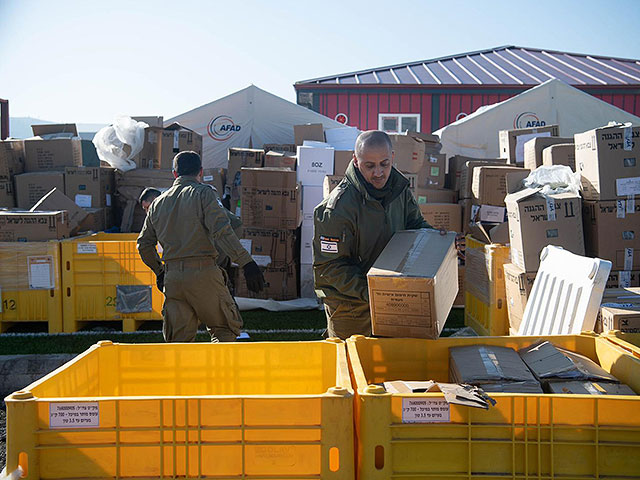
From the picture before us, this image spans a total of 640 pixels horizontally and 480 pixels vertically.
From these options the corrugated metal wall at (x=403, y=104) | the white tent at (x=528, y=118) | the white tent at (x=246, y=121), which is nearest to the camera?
the white tent at (x=528, y=118)

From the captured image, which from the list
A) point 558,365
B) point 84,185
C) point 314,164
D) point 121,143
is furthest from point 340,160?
point 558,365

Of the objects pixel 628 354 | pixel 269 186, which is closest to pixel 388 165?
pixel 628 354

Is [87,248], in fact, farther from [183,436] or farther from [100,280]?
[183,436]

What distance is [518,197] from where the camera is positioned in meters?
4.47

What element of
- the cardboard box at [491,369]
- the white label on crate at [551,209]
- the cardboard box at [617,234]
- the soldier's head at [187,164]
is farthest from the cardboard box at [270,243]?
the cardboard box at [491,369]

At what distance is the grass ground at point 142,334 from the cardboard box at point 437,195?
1.50 meters

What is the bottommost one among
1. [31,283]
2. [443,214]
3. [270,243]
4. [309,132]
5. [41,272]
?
[31,283]

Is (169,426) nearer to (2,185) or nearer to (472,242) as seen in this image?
(472,242)

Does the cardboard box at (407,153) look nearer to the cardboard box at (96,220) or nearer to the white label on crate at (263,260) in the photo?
the white label on crate at (263,260)

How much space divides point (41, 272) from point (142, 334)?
1236mm

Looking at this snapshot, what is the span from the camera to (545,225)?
4.42 metres

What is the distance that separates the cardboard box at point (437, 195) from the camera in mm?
7551

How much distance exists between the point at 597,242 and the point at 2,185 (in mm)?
7269

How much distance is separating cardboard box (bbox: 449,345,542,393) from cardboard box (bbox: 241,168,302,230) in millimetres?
5293
